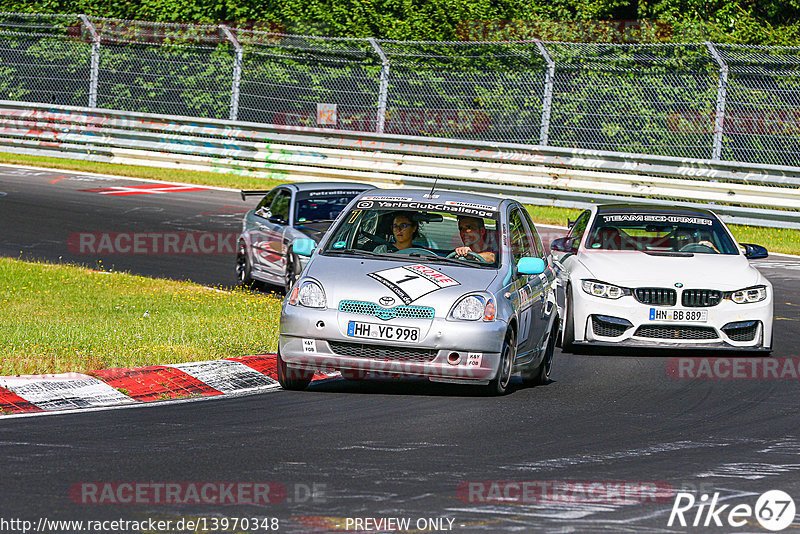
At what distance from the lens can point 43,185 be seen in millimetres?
26297

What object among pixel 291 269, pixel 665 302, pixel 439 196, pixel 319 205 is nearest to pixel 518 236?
pixel 439 196

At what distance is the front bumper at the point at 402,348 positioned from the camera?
9.45 meters

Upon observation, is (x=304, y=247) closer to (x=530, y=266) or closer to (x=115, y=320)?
(x=530, y=266)

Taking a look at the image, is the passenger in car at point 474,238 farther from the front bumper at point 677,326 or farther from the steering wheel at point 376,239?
the front bumper at point 677,326

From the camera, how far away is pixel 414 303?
9.51 m

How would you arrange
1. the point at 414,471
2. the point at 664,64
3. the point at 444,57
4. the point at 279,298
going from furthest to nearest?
1. the point at 444,57
2. the point at 664,64
3. the point at 279,298
4. the point at 414,471

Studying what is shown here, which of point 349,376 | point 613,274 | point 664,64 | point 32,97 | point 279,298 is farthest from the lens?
point 32,97

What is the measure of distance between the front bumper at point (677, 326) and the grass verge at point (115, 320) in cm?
291

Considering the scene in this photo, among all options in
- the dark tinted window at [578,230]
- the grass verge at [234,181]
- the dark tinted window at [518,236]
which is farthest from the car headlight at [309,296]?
the grass verge at [234,181]

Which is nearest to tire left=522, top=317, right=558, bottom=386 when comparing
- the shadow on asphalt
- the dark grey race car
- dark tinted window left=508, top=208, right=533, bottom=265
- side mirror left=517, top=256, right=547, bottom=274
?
the shadow on asphalt

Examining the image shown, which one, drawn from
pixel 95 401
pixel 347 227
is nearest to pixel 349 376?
pixel 347 227

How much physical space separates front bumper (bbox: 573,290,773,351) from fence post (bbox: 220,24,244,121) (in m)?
17.0

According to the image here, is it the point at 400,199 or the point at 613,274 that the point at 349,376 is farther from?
the point at 613,274

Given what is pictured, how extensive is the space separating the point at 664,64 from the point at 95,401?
16.8m
